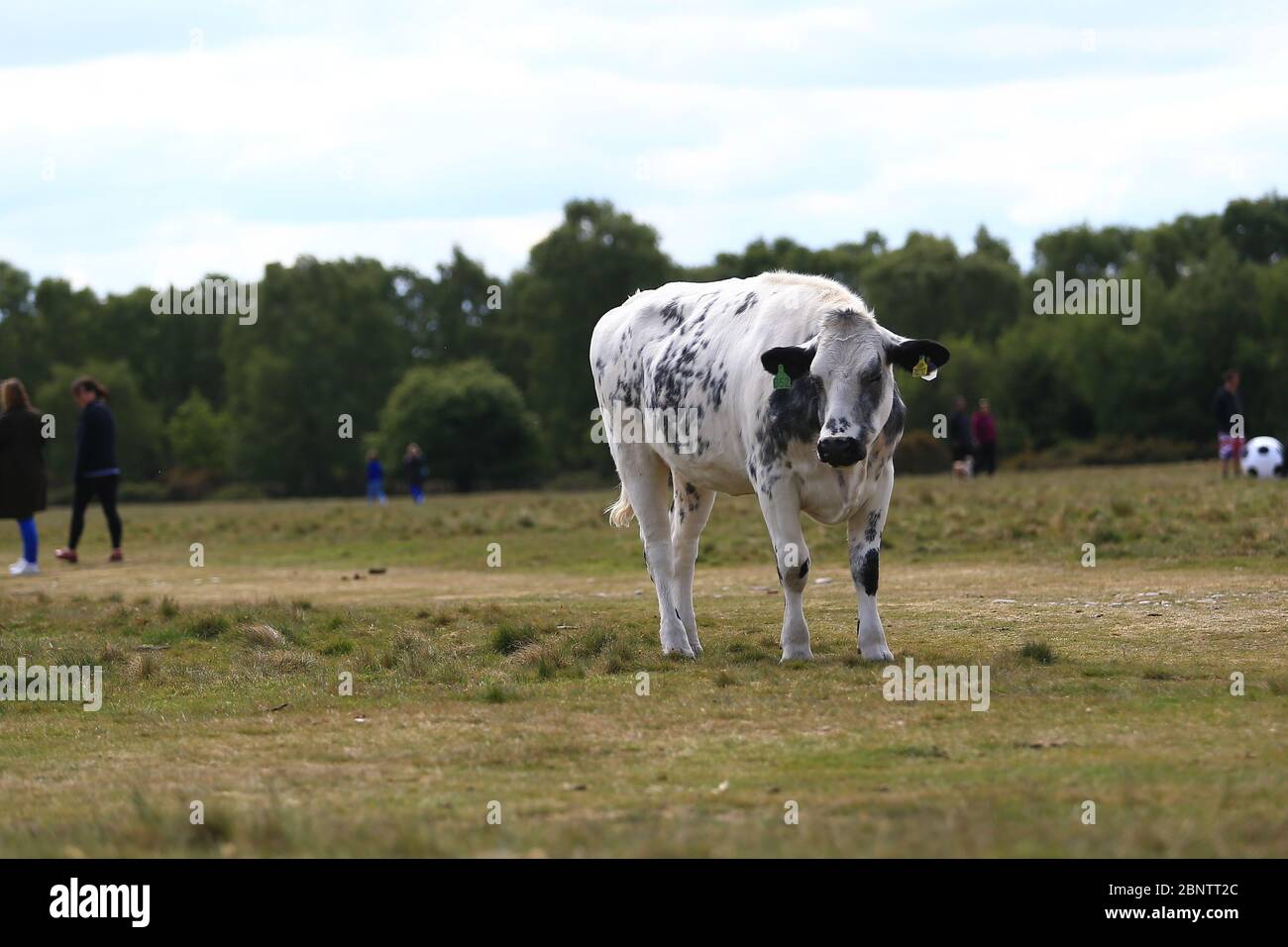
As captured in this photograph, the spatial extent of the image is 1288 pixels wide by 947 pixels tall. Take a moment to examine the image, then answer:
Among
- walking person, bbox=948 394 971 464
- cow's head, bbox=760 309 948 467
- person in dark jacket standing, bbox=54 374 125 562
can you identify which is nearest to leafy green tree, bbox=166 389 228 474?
walking person, bbox=948 394 971 464

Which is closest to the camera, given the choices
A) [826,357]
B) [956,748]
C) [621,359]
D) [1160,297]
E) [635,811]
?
[635,811]

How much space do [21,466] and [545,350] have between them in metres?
74.9

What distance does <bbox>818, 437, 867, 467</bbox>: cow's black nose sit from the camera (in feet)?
38.3

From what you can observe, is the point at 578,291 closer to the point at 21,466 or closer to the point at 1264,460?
the point at 1264,460

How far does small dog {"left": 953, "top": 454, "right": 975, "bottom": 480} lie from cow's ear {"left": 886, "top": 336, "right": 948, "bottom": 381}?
35936mm

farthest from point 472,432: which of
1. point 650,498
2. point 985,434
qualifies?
point 650,498

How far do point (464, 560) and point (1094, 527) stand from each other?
9791 millimetres

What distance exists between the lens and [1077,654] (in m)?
12.4

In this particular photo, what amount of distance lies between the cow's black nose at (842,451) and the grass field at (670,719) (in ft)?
4.87

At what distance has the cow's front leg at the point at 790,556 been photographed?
492 inches
